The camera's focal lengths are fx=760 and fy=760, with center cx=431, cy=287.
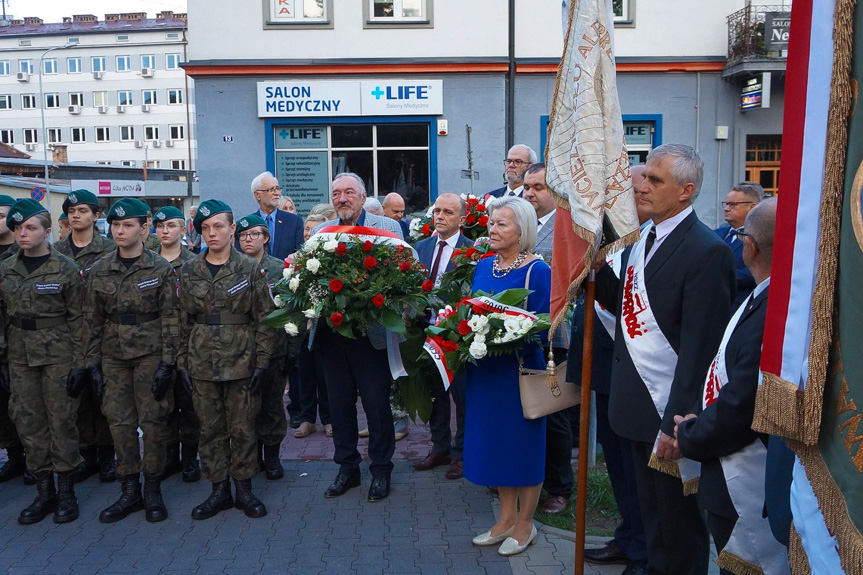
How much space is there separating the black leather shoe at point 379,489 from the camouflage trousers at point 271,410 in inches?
36.0

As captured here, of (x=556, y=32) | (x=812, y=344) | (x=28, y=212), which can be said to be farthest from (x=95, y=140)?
(x=812, y=344)

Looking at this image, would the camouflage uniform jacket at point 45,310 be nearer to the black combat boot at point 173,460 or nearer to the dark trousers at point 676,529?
the black combat boot at point 173,460

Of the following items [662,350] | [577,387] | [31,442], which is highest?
[662,350]

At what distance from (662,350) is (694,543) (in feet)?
2.77

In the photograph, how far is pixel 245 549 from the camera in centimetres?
469

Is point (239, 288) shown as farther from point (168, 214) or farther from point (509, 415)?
point (509, 415)

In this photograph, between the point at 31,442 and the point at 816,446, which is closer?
the point at 816,446

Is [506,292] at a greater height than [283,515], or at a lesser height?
greater

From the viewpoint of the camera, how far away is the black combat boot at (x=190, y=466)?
19.6 feet

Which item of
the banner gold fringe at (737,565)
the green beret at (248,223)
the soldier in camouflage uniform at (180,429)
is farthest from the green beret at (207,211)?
the banner gold fringe at (737,565)

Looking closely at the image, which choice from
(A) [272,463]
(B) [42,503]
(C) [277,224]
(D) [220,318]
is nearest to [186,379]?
(D) [220,318]

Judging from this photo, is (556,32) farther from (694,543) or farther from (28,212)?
(694,543)

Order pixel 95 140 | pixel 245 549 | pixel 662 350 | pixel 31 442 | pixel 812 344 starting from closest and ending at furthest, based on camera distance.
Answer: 1. pixel 812 344
2. pixel 662 350
3. pixel 245 549
4. pixel 31 442
5. pixel 95 140

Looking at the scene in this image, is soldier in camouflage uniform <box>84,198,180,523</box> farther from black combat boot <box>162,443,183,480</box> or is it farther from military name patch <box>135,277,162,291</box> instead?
black combat boot <box>162,443,183,480</box>
